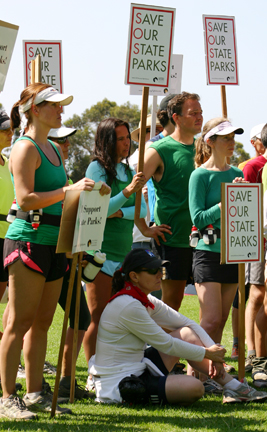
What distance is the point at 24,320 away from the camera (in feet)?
12.0

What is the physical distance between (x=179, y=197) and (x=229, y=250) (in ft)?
3.25

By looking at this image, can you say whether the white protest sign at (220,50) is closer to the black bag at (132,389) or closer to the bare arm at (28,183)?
the bare arm at (28,183)

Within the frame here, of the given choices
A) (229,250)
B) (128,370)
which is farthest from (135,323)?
(229,250)

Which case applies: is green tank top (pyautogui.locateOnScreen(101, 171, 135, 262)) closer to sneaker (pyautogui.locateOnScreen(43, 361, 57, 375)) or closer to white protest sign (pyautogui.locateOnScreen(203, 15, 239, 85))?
sneaker (pyautogui.locateOnScreen(43, 361, 57, 375))

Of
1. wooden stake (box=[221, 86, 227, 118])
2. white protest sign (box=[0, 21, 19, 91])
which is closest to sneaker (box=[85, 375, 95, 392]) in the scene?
white protest sign (box=[0, 21, 19, 91])

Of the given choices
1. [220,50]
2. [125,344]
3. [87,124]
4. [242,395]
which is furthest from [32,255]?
[87,124]

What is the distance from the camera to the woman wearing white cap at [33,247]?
143 inches

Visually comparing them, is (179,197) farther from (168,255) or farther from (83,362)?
(83,362)

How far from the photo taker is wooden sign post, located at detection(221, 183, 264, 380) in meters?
4.17

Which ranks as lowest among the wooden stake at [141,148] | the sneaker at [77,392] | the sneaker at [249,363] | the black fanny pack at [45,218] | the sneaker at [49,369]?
the sneaker at [77,392]

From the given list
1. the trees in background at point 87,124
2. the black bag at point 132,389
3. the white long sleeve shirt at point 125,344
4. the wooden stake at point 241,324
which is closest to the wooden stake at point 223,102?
the wooden stake at point 241,324

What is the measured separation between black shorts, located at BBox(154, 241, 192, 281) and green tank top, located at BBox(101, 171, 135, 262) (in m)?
0.41

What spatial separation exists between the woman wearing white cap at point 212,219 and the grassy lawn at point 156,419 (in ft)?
2.20

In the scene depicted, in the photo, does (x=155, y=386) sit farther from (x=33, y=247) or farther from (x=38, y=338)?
(x=33, y=247)
